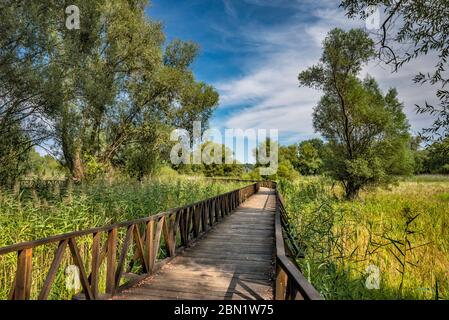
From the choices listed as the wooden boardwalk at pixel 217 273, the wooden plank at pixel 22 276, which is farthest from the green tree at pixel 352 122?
the wooden plank at pixel 22 276

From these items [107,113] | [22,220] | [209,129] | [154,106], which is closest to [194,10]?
[154,106]

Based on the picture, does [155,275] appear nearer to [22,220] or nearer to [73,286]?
[73,286]

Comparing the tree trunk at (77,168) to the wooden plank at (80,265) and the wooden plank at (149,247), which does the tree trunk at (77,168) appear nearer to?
the wooden plank at (149,247)

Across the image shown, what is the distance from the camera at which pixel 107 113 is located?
15867mm

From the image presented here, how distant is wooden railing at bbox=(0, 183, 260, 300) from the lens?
2.77 metres

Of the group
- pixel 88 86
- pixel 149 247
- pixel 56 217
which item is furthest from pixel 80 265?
pixel 88 86

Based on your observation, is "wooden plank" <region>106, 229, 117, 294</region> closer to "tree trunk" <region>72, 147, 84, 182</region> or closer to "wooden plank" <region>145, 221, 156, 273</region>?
"wooden plank" <region>145, 221, 156, 273</region>

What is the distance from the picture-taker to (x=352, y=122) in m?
18.8

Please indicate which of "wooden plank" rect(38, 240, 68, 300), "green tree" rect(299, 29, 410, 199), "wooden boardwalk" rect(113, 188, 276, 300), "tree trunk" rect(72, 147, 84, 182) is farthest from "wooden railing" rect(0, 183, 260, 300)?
"green tree" rect(299, 29, 410, 199)

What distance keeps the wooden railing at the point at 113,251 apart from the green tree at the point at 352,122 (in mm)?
12142

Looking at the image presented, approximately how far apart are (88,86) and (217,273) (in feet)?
30.0

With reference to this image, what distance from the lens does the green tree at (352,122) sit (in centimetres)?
1742

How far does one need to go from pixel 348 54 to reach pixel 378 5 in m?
12.3

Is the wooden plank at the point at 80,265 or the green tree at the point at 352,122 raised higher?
the green tree at the point at 352,122
